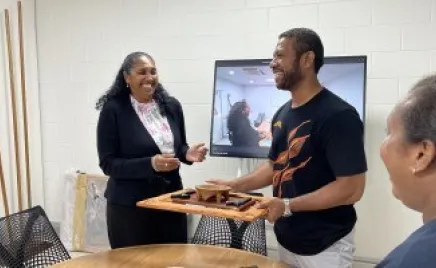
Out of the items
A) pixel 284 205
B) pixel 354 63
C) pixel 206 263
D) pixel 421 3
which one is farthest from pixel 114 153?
pixel 421 3

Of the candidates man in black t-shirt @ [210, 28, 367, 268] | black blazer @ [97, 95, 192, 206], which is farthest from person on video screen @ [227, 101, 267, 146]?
man in black t-shirt @ [210, 28, 367, 268]

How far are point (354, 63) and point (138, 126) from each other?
1.33m

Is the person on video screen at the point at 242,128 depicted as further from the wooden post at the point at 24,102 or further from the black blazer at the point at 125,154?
the wooden post at the point at 24,102

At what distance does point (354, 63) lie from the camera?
2.68 meters

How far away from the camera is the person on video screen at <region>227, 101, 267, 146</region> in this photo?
2.96 m

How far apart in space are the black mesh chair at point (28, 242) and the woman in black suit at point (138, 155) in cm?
32

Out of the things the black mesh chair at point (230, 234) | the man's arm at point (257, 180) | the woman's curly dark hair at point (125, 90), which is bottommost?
the black mesh chair at point (230, 234)

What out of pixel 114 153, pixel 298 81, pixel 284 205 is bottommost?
pixel 284 205

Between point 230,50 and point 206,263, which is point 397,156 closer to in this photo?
point 206,263

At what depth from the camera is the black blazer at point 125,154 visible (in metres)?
2.31

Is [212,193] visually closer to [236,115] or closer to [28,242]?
[28,242]

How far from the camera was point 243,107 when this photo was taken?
3012 mm

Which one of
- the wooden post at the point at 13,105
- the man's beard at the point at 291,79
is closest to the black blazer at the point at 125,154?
the man's beard at the point at 291,79

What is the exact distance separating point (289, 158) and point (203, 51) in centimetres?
166
